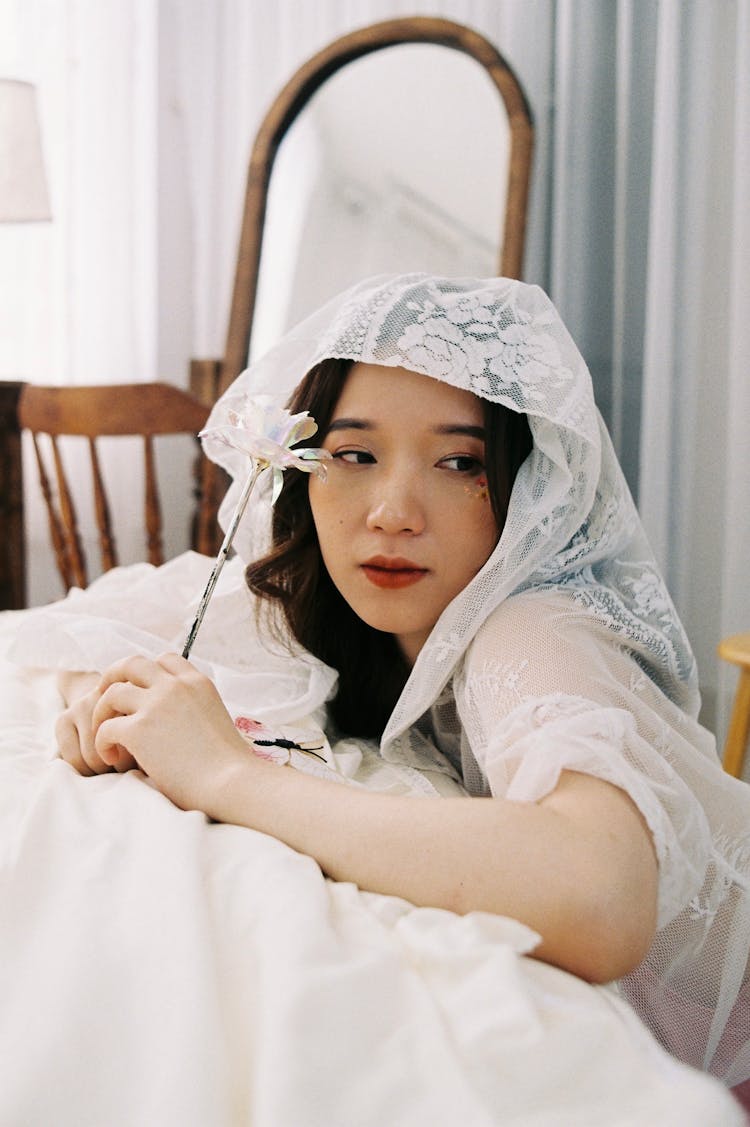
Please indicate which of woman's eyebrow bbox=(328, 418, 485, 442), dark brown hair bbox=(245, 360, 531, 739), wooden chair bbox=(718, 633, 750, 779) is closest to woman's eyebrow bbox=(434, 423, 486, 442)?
woman's eyebrow bbox=(328, 418, 485, 442)

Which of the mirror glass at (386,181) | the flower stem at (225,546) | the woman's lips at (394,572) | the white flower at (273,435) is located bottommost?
the woman's lips at (394,572)

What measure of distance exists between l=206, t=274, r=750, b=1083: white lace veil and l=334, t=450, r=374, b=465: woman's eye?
0.11 metres

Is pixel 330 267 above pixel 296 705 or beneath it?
above

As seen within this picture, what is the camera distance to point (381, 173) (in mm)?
2705

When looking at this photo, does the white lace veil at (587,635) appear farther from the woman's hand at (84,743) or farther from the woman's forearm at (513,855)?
the woman's hand at (84,743)

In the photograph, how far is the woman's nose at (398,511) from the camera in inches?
41.3

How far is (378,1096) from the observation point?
522mm

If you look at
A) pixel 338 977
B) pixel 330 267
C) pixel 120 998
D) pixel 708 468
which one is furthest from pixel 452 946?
pixel 330 267

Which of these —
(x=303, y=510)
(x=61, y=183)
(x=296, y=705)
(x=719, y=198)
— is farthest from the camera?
(x=61, y=183)

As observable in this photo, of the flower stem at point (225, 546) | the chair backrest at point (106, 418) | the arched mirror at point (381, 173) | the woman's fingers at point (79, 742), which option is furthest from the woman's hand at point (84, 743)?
the arched mirror at point (381, 173)

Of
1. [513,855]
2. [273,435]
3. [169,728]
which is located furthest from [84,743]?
[513,855]

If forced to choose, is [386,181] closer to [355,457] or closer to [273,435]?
[355,457]

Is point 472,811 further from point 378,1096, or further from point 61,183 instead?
point 61,183

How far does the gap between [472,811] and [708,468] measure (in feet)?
5.33
